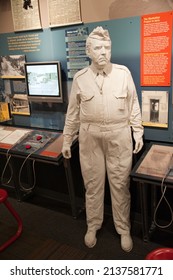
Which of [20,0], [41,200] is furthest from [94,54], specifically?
[41,200]

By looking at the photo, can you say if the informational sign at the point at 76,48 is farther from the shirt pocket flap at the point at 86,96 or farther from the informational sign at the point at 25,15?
the shirt pocket flap at the point at 86,96

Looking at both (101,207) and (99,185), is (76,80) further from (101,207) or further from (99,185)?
(101,207)

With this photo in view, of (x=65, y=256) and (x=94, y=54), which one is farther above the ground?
(x=94, y=54)

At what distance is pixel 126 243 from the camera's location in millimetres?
2289

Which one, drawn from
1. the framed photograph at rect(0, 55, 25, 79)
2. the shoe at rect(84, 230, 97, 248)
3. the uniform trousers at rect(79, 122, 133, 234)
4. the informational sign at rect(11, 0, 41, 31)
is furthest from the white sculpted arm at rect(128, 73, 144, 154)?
the framed photograph at rect(0, 55, 25, 79)

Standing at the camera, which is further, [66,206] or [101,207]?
[66,206]

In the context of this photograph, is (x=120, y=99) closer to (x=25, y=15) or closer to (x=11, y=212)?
(x=11, y=212)

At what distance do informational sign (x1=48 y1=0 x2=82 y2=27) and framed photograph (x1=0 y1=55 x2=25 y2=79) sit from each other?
0.55m

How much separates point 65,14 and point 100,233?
1.94 metres

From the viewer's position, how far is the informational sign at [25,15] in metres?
2.76

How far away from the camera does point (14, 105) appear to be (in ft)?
10.7

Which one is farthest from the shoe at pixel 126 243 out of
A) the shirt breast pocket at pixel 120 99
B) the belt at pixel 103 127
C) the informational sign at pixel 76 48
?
the informational sign at pixel 76 48

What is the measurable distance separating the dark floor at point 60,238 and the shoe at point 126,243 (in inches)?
1.3
